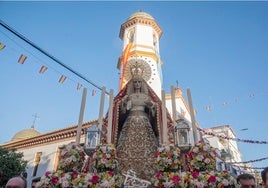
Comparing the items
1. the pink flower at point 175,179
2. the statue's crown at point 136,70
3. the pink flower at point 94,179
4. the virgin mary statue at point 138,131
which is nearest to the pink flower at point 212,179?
the pink flower at point 175,179

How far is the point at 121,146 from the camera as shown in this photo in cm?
613

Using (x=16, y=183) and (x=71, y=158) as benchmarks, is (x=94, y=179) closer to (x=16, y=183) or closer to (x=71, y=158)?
(x=71, y=158)

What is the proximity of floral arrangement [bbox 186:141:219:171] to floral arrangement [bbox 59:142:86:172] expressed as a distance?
2.49 m

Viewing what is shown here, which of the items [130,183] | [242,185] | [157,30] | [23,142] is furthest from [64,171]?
[157,30]

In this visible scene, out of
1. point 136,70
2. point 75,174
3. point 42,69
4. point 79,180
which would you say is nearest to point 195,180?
point 79,180

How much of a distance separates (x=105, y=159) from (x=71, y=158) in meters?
0.78

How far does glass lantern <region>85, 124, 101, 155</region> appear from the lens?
5.59 metres

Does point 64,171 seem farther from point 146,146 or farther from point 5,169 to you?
point 5,169

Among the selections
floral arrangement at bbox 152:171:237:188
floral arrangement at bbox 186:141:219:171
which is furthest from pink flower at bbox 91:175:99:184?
floral arrangement at bbox 186:141:219:171

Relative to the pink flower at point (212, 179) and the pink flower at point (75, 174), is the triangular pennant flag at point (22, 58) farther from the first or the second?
the pink flower at point (212, 179)

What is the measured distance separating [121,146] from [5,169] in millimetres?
11904

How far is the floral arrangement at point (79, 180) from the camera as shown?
427 cm

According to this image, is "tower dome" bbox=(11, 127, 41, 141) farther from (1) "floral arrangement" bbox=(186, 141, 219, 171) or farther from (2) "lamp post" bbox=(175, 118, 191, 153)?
(1) "floral arrangement" bbox=(186, 141, 219, 171)

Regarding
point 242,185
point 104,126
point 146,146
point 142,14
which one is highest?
point 142,14
